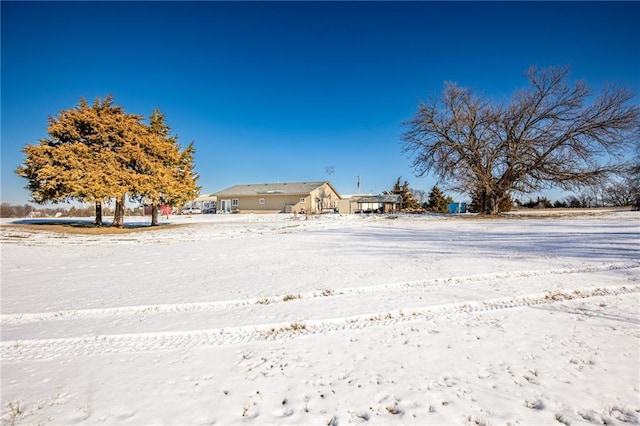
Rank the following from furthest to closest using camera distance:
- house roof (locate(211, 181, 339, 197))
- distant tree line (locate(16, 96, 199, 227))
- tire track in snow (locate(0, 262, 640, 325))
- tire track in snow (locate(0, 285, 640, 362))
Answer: house roof (locate(211, 181, 339, 197)), distant tree line (locate(16, 96, 199, 227)), tire track in snow (locate(0, 262, 640, 325)), tire track in snow (locate(0, 285, 640, 362))

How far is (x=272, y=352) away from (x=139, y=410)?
→ 4.78ft

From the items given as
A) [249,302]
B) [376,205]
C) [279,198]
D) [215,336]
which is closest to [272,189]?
[279,198]

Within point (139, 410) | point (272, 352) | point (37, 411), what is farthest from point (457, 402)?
point (37, 411)

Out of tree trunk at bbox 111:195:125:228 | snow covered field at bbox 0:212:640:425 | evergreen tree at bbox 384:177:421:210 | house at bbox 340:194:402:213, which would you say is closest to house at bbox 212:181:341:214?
house at bbox 340:194:402:213

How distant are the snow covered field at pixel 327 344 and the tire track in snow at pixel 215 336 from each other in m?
0.03

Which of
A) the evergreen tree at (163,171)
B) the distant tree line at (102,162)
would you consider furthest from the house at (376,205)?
the distant tree line at (102,162)

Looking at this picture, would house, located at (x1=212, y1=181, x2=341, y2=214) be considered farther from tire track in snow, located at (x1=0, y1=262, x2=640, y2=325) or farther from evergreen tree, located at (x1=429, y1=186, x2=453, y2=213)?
tire track in snow, located at (x1=0, y1=262, x2=640, y2=325)

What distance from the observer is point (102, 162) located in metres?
18.9

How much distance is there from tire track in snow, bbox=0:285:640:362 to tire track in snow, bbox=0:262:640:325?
2.95 ft

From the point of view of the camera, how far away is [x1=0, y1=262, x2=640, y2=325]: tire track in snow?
16.3 feet

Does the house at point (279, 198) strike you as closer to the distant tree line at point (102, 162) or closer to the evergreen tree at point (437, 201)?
the evergreen tree at point (437, 201)

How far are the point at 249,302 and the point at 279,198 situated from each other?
38.5m

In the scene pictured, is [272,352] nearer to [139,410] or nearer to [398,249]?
[139,410]

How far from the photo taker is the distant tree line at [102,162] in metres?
18.0
